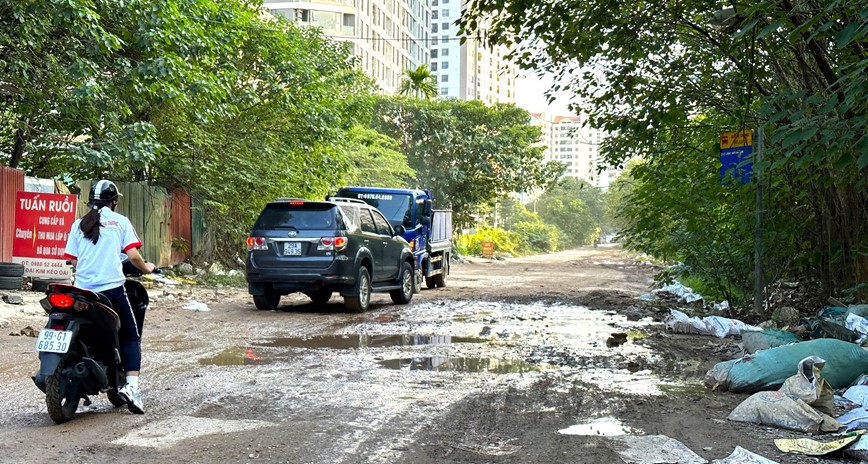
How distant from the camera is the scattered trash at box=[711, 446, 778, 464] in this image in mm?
5062

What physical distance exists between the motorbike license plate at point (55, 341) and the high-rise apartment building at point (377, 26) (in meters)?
63.0

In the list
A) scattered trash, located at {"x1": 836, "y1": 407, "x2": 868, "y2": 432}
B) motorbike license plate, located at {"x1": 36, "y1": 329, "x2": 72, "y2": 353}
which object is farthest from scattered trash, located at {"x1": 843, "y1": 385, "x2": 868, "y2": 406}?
motorbike license plate, located at {"x1": 36, "y1": 329, "x2": 72, "y2": 353}

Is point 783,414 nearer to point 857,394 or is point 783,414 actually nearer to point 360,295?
point 857,394

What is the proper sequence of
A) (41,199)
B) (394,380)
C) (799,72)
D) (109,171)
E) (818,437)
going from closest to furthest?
(818,437)
(394,380)
(799,72)
(41,199)
(109,171)

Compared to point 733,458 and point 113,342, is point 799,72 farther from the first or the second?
point 113,342

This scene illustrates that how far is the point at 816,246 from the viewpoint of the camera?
13.7 meters

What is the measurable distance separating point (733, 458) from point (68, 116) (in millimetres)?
14108

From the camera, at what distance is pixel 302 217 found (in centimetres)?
1451

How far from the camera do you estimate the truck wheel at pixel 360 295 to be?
14719mm

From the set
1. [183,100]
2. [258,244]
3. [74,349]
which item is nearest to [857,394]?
[74,349]

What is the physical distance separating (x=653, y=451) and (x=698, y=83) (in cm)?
960

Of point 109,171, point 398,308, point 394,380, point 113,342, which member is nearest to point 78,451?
point 113,342

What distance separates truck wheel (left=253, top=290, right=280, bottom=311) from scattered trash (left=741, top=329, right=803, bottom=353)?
323 inches

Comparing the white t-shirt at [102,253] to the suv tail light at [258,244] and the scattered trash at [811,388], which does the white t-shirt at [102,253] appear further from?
the suv tail light at [258,244]
